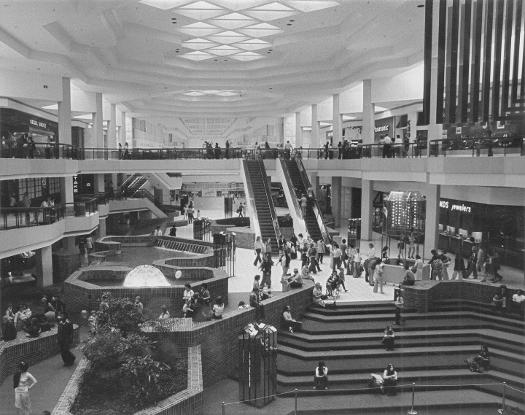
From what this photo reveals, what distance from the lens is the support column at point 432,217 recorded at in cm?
2048

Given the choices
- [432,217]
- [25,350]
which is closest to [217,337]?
[25,350]

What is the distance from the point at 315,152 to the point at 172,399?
72.1ft

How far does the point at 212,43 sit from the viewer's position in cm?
2442

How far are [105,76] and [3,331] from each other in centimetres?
1739

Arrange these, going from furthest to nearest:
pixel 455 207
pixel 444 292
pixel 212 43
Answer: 1. pixel 212 43
2. pixel 455 207
3. pixel 444 292

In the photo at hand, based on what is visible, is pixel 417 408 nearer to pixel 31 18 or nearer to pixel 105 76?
pixel 31 18

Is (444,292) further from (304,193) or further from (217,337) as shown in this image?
(304,193)

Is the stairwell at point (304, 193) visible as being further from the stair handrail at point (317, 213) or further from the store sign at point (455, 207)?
the store sign at point (455, 207)

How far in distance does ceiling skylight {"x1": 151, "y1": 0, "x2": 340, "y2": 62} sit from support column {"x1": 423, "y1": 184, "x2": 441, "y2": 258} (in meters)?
7.98

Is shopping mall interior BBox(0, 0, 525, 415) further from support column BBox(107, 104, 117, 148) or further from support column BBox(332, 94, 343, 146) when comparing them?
support column BBox(107, 104, 117, 148)

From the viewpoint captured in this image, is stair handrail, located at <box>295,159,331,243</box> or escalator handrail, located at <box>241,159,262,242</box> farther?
escalator handrail, located at <box>241,159,262,242</box>

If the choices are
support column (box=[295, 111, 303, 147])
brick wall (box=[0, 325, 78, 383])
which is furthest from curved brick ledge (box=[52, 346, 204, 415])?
support column (box=[295, 111, 303, 147])

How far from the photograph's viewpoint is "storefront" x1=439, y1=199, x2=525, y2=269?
1927 cm

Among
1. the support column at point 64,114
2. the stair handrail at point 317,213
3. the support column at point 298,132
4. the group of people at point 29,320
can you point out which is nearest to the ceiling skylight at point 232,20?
the support column at point 64,114
